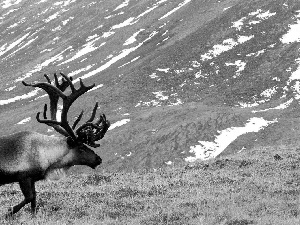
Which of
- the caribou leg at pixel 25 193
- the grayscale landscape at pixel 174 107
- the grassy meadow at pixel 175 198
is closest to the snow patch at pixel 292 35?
the grayscale landscape at pixel 174 107

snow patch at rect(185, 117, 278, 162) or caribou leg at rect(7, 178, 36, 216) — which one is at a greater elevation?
caribou leg at rect(7, 178, 36, 216)

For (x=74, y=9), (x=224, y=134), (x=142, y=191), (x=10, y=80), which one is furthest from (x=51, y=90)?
(x=74, y=9)

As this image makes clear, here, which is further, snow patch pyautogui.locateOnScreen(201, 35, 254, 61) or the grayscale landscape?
Result: snow patch pyautogui.locateOnScreen(201, 35, 254, 61)

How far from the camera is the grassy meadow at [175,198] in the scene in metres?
9.98

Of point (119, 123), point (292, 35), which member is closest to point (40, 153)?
point (119, 123)

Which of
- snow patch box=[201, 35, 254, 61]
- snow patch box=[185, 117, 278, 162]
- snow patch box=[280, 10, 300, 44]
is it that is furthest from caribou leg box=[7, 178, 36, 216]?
snow patch box=[280, 10, 300, 44]

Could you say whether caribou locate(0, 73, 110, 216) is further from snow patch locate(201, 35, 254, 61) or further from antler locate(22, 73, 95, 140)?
snow patch locate(201, 35, 254, 61)

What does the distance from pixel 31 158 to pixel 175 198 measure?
4075 mm

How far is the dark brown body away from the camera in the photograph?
10388 mm

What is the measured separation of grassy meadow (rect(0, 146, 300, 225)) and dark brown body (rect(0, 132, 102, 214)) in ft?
2.27

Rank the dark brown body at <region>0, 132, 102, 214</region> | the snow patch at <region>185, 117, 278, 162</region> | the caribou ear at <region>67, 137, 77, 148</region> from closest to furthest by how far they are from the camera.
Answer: the dark brown body at <region>0, 132, 102, 214</region> → the caribou ear at <region>67, 137, 77, 148</region> → the snow patch at <region>185, 117, 278, 162</region>

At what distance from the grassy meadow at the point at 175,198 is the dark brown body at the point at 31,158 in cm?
69

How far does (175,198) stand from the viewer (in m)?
12.2

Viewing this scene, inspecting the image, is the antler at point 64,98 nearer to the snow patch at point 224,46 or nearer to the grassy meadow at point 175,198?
the grassy meadow at point 175,198
